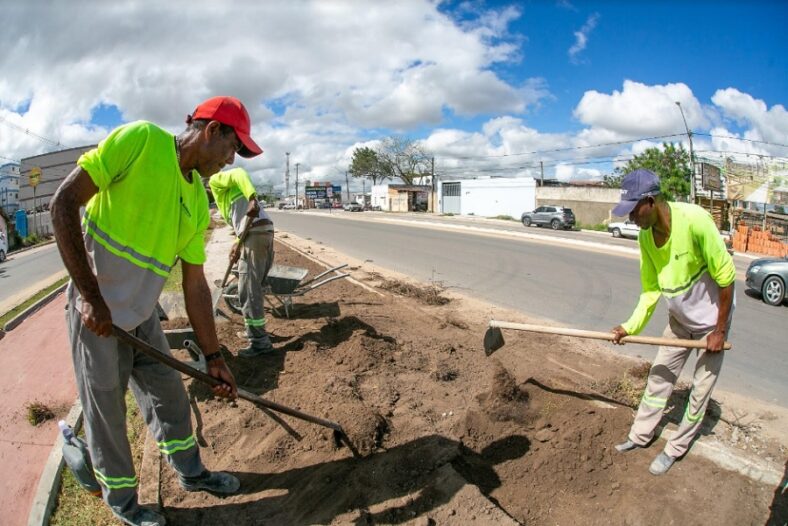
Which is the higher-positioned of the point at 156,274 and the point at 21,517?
the point at 156,274

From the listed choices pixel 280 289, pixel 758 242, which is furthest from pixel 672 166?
pixel 280 289

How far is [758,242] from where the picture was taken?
20.4 m

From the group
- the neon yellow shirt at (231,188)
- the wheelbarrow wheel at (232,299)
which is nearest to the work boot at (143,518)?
the neon yellow shirt at (231,188)

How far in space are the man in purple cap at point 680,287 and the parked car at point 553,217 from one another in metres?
29.5

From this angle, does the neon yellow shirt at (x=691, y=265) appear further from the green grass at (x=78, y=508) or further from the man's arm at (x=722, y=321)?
the green grass at (x=78, y=508)

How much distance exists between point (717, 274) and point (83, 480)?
369 cm

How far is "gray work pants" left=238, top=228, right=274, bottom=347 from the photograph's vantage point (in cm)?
471

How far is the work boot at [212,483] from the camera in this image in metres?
2.75

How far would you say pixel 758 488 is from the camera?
2900 mm

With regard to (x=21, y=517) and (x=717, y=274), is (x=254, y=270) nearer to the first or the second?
(x=21, y=517)

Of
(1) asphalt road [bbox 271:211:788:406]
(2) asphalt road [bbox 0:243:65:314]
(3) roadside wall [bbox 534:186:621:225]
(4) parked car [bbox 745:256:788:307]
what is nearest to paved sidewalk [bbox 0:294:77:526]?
(2) asphalt road [bbox 0:243:65:314]

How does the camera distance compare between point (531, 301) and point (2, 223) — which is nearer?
point (531, 301)

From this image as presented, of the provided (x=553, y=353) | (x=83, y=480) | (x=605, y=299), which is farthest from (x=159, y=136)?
(x=605, y=299)

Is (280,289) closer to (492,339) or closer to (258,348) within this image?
(258,348)
